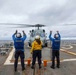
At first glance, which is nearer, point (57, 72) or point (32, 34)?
point (57, 72)

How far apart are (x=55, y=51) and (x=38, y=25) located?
1544 centimetres

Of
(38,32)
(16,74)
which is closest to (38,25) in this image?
(38,32)

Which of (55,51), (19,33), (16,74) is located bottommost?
(16,74)

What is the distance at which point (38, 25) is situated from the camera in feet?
86.5

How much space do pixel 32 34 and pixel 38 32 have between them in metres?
0.83

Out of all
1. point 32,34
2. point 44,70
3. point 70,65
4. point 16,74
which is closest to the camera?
point 16,74

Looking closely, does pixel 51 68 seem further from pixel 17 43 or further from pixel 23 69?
pixel 17 43

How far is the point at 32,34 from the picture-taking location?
24.7 m

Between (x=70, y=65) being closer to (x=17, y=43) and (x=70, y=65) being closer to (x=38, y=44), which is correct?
(x=38, y=44)

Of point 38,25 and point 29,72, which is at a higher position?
point 38,25

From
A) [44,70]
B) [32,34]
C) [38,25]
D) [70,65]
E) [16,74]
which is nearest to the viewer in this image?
[16,74]

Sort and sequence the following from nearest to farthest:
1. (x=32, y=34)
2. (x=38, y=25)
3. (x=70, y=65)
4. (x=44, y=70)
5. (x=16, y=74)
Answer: (x=16, y=74)
(x=44, y=70)
(x=70, y=65)
(x=32, y=34)
(x=38, y=25)

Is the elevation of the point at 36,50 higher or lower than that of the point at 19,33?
lower

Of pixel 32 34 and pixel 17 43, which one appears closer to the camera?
pixel 17 43
